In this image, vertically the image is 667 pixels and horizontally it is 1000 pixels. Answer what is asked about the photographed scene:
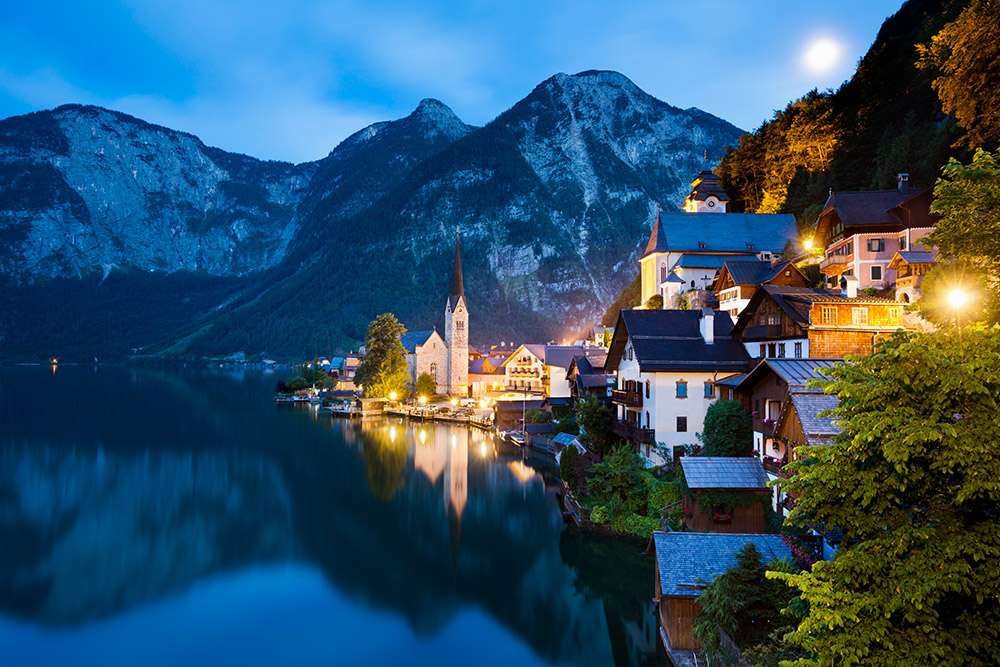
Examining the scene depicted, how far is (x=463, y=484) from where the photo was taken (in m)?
44.2

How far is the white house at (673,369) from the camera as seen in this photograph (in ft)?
108

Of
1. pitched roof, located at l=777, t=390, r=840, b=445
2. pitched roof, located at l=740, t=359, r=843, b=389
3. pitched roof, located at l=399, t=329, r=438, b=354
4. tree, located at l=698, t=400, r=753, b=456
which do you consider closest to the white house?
tree, located at l=698, t=400, r=753, b=456

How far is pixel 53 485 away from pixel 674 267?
54849 millimetres

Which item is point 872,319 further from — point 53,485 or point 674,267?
point 53,485

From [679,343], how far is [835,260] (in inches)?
574

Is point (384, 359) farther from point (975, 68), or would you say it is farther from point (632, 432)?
point (975, 68)

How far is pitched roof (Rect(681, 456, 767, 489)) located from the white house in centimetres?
809

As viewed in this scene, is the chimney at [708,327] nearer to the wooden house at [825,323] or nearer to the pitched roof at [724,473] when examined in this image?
the wooden house at [825,323]

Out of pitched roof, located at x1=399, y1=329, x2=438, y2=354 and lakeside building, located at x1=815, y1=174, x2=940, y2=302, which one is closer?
lakeside building, located at x1=815, y1=174, x2=940, y2=302

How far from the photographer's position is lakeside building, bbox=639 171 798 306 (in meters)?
58.4

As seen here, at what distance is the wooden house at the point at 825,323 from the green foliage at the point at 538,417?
3060 centimetres

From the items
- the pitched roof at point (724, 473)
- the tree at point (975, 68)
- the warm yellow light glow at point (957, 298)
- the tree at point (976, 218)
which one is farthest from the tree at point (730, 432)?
the tree at point (976, 218)

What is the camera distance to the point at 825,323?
28.4m

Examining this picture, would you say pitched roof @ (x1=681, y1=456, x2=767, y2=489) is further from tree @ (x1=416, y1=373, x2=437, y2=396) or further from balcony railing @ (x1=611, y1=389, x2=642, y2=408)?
tree @ (x1=416, y1=373, x2=437, y2=396)
